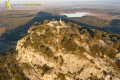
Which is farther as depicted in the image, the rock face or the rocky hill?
the rocky hill

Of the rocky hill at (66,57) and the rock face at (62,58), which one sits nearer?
the rock face at (62,58)

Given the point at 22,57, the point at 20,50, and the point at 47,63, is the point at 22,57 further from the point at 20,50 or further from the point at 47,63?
the point at 47,63

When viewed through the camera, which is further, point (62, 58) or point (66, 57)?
point (62, 58)

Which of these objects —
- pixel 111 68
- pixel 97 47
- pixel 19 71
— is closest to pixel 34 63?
pixel 19 71

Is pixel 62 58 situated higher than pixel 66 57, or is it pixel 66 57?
pixel 66 57
